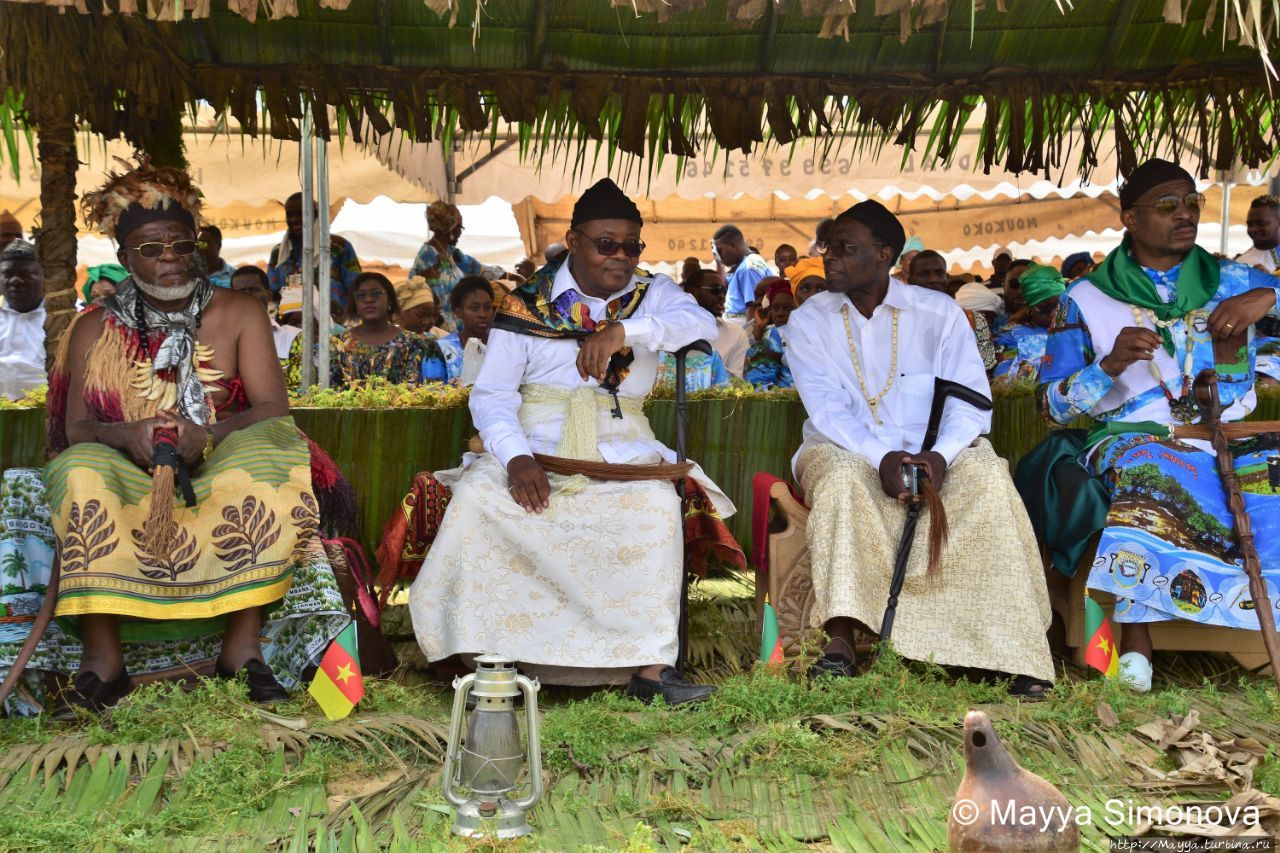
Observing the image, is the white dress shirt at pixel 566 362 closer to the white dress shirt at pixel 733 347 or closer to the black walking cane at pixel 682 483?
the black walking cane at pixel 682 483

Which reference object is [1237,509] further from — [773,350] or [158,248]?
[158,248]

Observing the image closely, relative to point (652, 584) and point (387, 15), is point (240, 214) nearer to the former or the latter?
point (387, 15)

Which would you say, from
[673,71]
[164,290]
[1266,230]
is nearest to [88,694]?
[164,290]

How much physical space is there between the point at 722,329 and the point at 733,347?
0.18 meters

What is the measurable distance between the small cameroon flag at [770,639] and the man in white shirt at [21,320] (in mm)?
5883

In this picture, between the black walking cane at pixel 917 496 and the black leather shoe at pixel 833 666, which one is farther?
the black walking cane at pixel 917 496

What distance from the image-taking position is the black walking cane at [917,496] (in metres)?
4.81

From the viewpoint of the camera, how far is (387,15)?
17.9ft

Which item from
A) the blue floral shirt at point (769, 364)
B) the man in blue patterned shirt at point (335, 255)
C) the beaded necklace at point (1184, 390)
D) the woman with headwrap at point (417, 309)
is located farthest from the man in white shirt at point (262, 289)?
the beaded necklace at point (1184, 390)

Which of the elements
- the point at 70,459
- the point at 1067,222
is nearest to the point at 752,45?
the point at 70,459

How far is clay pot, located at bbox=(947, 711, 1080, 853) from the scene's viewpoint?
7.82 feet

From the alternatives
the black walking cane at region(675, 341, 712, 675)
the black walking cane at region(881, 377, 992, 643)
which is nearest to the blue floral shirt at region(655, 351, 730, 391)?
the black walking cane at region(675, 341, 712, 675)

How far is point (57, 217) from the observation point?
211 inches

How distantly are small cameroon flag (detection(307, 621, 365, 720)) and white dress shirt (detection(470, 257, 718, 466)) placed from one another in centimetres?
105
